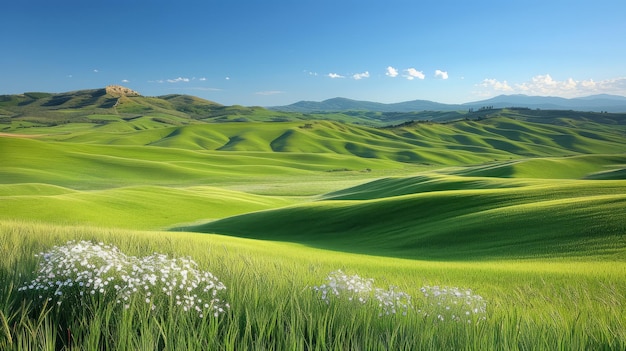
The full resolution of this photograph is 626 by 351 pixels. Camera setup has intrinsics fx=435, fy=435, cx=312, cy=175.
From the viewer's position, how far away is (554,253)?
13.0m

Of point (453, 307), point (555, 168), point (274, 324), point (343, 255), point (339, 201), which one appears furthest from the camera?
point (555, 168)

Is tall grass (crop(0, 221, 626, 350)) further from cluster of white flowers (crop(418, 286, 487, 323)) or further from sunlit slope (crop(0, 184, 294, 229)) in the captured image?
sunlit slope (crop(0, 184, 294, 229))

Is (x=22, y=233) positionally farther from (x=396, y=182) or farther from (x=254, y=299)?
(x=396, y=182)

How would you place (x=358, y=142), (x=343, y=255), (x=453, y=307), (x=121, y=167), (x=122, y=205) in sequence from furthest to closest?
1. (x=358, y=142)
2. (x=121, y=167)
3. (x=122, y=205)
4. (x=343, y=255)
5. (x=453, y=307)

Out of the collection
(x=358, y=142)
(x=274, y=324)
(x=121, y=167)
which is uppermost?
(x=274, y=324)

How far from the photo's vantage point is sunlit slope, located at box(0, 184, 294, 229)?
28031 mm

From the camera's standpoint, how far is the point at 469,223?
58.4 ft

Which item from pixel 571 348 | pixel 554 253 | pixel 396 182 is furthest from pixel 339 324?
pixel 396 182

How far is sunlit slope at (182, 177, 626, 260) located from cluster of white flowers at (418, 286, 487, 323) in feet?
28.6

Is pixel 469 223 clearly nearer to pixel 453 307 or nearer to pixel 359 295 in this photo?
pixel 453 307

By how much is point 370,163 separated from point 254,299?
117 metres

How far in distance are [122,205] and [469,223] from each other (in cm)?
2859

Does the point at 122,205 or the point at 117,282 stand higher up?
the point at 117,282

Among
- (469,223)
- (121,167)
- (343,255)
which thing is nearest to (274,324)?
(343,255)
